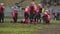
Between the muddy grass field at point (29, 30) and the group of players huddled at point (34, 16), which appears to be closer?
the muddy grass field at point (29, 30)

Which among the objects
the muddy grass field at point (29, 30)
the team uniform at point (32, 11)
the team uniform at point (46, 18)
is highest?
the team uniform at point (32, 11)

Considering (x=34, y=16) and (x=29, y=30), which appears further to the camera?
(x=34, y=16)

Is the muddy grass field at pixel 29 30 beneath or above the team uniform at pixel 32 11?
beneath

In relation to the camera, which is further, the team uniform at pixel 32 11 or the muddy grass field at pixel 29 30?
the team uniform at pixel 32 11

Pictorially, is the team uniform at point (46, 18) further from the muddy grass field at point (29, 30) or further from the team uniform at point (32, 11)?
the muddy grass field at point (29, 30)

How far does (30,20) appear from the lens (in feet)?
70.0

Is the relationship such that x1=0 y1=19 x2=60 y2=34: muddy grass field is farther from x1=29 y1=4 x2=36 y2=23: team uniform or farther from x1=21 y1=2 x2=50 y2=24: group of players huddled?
x1=29 y1=4 x2=36 y2=23: team uniform

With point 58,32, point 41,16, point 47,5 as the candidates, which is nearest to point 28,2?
point 47,5

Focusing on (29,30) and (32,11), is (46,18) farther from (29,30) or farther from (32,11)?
(29,30)

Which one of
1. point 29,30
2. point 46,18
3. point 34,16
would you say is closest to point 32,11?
point 34,16

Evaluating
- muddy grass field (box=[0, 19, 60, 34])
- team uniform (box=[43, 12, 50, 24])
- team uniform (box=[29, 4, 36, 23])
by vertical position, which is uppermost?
team uniform (box=[29, 4, 36, 23])

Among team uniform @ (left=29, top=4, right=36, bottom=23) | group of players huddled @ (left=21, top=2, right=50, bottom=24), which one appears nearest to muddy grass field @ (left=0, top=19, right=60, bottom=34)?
group of players huddled @ (left=21, top=2, right=50, bottom=24)

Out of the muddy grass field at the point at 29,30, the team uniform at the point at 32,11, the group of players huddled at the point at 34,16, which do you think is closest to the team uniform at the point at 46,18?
the group of players huddled at the point at 34,16

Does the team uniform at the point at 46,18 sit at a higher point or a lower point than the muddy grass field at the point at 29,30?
higher
